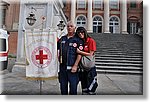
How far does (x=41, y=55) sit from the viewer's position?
97.0 inches

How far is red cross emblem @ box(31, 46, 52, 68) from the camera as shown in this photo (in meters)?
2.47

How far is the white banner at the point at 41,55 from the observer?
247 centimetres

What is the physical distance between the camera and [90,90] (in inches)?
97.7

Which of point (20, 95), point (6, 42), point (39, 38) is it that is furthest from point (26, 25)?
point (20, 95)

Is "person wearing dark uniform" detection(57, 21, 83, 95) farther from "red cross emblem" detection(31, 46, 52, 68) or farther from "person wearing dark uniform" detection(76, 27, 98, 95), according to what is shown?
"red cross emblem" detection(31, 46, 52, 68)

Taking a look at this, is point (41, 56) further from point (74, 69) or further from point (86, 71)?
point (86, 71)

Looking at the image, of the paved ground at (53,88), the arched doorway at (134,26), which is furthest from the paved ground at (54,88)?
the arched doorway at (134,26)

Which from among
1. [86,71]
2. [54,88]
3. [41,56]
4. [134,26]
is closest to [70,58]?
[86,71]

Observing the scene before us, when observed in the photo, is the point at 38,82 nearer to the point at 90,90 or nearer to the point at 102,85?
the point at 90,90

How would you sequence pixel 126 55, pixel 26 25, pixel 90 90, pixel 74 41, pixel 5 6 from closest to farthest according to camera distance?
pixel 74 41, pixel 90 90, pixel 5 6, pixel 26 25, pixel 126 55

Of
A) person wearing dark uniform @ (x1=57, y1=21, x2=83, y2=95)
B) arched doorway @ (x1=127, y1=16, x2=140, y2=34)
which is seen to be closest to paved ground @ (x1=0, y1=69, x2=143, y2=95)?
person wearing dark uniform @ (x1=57, y1=21, x2=83, y2=95)

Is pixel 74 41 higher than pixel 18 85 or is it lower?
higher

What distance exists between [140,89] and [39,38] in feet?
5.34

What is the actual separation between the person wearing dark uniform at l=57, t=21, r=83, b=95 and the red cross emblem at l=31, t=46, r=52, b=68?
0.94ft
